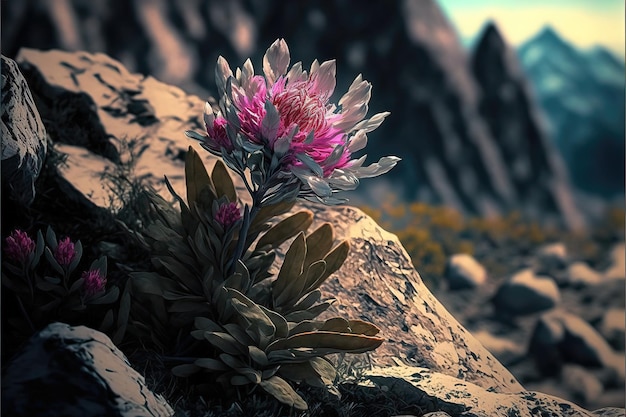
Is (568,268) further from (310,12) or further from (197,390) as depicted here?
(197,390)

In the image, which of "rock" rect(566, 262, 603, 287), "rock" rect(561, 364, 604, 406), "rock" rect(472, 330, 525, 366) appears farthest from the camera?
"rock" rect(566, 262, 603, 287)

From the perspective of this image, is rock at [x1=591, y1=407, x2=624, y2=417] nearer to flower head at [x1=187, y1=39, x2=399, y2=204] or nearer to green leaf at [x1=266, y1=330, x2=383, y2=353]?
green leaf at [x1=266, y1=330, x2=383, y2=353]

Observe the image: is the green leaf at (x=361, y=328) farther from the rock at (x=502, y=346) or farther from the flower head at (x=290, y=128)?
the rock at (x=502, y=346)

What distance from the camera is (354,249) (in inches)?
49.4

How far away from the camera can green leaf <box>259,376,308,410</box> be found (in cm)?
92

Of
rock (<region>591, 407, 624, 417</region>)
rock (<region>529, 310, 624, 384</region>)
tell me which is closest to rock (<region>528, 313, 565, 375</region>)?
rock (<region>529, 310, 624, 384</region>)

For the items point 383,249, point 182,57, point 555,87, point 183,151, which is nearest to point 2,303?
point 183,151

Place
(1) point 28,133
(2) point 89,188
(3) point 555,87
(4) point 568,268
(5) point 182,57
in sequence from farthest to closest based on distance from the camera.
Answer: (3) point 555,87, (5) point 182,57, (4) point 568,268, (2) point 89,188, (1) point 28,133

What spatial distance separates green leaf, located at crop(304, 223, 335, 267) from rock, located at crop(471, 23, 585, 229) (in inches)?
119

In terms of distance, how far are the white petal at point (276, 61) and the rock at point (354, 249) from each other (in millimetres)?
342

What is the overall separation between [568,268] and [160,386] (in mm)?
2385

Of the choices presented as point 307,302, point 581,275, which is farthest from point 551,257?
point 307,302

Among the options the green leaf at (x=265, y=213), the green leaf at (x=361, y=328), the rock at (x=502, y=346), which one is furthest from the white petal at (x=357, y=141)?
the rock at (x=502, y=346)

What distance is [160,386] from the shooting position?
99cm
